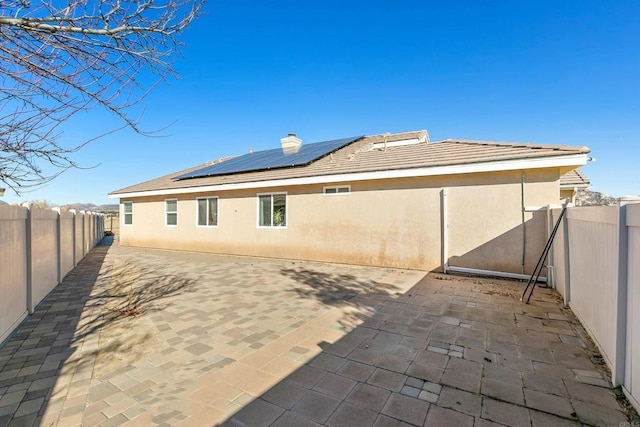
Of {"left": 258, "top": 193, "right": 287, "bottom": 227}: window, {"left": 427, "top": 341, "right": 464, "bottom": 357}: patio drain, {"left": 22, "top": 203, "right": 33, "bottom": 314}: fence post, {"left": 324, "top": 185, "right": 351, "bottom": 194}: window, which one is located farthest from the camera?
{"left": 258, "top": 193, "right": 287, "bottom": 227}: window

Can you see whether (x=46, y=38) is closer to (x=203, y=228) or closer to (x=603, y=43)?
(x=203, y=228)

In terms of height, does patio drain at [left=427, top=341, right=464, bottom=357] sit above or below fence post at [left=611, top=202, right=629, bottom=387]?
below

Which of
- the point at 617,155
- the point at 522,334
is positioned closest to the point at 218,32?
the point at 522,334

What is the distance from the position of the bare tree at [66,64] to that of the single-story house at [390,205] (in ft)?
20.6


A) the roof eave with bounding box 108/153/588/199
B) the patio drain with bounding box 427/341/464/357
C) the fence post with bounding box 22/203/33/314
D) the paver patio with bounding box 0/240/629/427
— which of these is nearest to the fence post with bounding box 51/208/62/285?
the paver patio with bounding box 0/240/629/427

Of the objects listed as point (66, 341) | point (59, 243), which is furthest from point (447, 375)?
point (59, 243)

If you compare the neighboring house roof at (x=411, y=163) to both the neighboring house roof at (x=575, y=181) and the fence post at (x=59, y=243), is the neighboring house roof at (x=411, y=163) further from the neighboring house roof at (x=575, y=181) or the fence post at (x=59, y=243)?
the fence post at (x=59, y=243)

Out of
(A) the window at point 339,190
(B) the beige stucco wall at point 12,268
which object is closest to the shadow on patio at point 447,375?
(B) the beige stucco wall at point 12,268

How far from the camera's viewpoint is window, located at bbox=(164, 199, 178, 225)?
13.7m

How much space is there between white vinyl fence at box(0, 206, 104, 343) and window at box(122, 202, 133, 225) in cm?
957

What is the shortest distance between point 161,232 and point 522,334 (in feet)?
49.3

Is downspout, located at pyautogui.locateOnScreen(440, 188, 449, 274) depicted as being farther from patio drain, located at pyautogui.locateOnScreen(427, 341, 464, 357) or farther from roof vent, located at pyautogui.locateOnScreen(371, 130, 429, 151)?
roof vent, located at pyautogui.locateOnScreen(371, 130, 429, 151)

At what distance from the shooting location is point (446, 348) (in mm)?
3361

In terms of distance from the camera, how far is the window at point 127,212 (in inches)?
623
